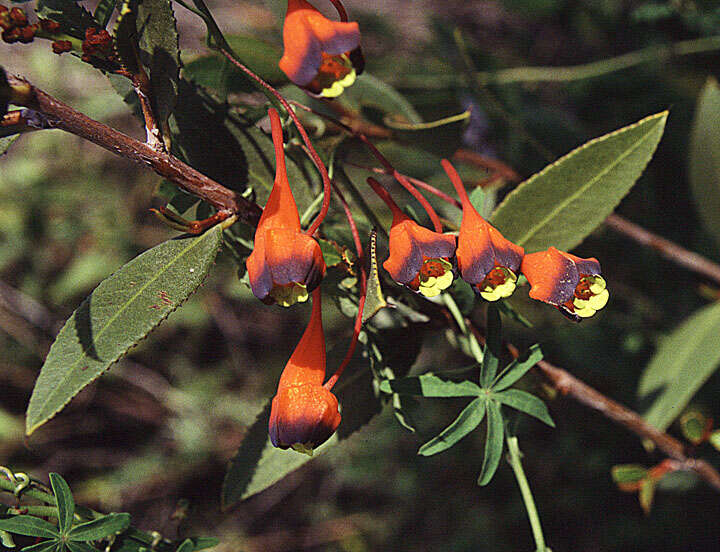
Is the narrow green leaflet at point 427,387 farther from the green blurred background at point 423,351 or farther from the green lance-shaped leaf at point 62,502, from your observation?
the green blurred background at point 423,351

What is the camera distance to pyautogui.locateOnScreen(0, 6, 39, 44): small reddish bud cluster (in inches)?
25.0

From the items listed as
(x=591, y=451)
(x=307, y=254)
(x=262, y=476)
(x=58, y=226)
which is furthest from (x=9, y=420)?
(x=307, y=254)

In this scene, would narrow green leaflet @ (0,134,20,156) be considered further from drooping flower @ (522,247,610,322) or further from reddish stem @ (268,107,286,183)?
drooping flower @ (522,247,610,322)

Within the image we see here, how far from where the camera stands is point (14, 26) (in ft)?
2.10

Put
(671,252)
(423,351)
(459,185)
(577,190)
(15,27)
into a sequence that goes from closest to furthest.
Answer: (15,27), (459,185), (577,190), (671,252), (423,351)

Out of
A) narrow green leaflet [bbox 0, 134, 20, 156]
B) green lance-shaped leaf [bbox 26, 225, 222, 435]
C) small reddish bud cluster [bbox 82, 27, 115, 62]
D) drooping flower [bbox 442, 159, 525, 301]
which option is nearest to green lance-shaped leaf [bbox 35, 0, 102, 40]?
small reddish bud cluster [bbox 82, 27, 115, 62]

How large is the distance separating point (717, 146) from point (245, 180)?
1.06 meters

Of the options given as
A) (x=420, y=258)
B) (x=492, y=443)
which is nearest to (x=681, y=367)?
(x=492, y=443)

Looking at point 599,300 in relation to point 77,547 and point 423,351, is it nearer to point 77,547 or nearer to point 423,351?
point 77,547

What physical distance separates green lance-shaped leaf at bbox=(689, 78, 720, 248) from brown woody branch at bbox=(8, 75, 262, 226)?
3.51 ft

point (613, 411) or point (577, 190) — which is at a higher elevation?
point (577, 190)

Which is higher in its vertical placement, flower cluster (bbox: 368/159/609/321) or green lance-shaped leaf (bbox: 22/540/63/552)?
flower cluster (bbox: 368/159/609/321)

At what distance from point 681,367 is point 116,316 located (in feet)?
3.94

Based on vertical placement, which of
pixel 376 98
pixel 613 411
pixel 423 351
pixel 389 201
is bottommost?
pixel 423 351
